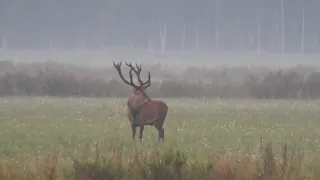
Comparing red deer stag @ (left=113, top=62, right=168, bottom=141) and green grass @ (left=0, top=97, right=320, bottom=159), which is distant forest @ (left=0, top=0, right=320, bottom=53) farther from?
red deer stag @ (left=113, top=62, right=168, bottom=141)

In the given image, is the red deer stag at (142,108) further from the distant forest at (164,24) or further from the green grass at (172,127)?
the distant forest at (164,24)

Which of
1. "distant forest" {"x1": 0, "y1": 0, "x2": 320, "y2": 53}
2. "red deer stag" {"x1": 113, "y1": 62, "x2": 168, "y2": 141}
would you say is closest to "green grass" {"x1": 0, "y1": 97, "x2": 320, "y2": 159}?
"red deer stag" {"x1": 113, "y1": 62, "x2": 168, "y2": 141}

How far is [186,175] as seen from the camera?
35.8 ft

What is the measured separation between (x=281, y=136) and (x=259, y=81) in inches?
1045

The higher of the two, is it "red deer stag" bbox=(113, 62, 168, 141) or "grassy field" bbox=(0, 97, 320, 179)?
"red deer stag" bbox=(113, 62, 168, 141)

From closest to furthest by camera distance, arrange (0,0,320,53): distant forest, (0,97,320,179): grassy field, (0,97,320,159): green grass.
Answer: (0,97,320,179): grassy field → (0,97,320,159): green grass → (0,0,320,53): distant forest

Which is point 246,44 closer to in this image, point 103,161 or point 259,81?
point 259,81

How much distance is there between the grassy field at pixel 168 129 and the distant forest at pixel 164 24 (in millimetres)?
86588

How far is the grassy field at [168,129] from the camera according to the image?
18.0m

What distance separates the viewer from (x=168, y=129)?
79.9ft

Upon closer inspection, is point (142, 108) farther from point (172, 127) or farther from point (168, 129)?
point (172, 127)

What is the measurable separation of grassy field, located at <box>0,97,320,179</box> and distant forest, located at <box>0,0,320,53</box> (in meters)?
86.6

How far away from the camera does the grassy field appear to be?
17953 mm

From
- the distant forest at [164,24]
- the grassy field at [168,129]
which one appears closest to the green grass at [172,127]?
the grassy field at [168,129]
